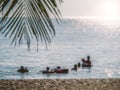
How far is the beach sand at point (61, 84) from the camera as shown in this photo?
710 centimetres

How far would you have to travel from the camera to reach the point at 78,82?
24.8ft

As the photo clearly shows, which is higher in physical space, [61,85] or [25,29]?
[25,29]

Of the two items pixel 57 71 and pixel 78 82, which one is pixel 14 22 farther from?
pixel 57 71

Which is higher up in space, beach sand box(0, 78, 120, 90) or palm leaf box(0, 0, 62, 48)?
palm leaf box(0, 0, 62, 48)

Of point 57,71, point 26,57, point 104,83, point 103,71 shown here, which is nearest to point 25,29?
point 104,83

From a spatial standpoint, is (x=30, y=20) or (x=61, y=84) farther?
(x=61, y=84)

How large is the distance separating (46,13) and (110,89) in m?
5.73

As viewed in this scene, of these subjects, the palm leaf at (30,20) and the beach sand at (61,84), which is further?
the beach sand at (61,84)

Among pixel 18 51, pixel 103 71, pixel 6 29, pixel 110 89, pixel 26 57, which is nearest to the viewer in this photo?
pixel 6 29

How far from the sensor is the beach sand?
23.3 feet

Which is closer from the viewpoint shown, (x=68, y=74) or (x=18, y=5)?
(x=18, y=5)

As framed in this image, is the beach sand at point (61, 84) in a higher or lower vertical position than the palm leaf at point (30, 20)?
lower

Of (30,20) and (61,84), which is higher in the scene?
(30,20)

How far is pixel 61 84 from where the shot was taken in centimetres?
740
